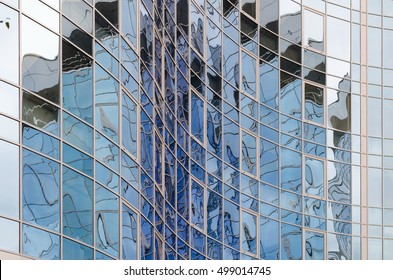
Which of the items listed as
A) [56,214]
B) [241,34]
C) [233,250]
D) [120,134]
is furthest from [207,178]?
[56,214]

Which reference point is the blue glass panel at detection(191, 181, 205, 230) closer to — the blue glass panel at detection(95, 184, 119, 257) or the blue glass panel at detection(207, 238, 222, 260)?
the blue glass panel at detection(207, 238, 222, 260)

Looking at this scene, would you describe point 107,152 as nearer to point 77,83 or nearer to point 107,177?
point 107,177

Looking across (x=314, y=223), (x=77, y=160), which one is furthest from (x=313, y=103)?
(x=77, y=160)

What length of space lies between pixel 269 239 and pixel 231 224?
129 inches

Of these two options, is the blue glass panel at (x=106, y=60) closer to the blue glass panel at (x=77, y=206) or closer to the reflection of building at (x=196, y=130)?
the reflection of building at (x=196, y=130)

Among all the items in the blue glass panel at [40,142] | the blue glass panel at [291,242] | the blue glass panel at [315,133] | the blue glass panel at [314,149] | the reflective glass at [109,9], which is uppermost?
the blue glass panel at [315,133]

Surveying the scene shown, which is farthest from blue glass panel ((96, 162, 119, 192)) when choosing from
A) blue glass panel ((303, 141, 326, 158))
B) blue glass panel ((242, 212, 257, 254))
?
blue glass panel ((303, 141, 326, 158))

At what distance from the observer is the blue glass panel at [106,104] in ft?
99.7

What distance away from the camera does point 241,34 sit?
4834cm

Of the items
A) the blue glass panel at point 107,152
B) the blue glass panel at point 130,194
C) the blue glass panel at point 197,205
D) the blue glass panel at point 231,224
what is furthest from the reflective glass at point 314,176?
the blue glass panel at point 107,152

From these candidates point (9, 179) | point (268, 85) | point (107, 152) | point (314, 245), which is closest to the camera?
point (9, 179)

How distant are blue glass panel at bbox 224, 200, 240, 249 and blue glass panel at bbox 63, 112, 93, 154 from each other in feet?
54.4

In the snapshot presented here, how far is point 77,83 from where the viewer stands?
29.2 m

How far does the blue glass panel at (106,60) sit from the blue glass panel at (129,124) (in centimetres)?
76
